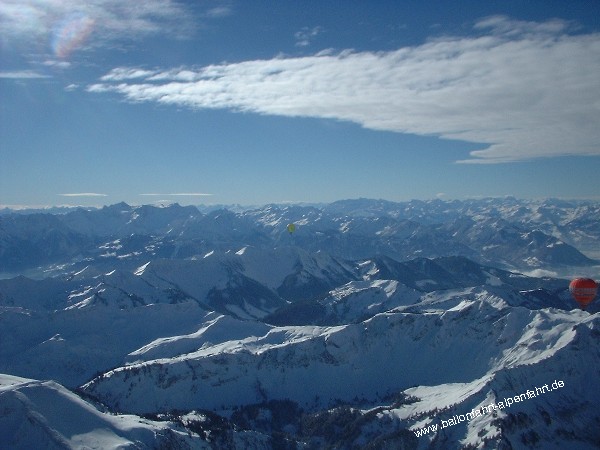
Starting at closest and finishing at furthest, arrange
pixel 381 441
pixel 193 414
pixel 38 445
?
pixel 38 445
pixel 381 441
pixel 193 414

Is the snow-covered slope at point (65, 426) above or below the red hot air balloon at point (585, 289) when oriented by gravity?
below

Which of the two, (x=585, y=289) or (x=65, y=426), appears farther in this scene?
(x=585, y=289)

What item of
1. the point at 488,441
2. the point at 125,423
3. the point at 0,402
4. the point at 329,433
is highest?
the point at 0,402

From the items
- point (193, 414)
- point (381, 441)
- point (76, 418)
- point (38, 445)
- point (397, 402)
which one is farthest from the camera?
point (397, 402)

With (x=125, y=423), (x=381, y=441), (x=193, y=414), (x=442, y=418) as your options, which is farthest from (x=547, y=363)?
(x=125, y=423)

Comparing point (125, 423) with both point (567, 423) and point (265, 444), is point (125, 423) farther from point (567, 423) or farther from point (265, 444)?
point (567, 423)

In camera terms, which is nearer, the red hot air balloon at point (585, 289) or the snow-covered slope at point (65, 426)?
the snow-covered slope at point (65, 426)

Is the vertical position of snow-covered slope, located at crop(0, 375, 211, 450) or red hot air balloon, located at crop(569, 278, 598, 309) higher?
red hot air balloon, located at crop(569, 278, 598, 309)

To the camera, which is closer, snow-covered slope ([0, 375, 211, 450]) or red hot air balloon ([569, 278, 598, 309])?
snow-covered slope ([0, 375, 211, 450])

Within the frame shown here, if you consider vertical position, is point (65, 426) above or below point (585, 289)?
below

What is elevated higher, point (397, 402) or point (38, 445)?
point (38, 445)

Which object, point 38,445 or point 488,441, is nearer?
point 38,445
